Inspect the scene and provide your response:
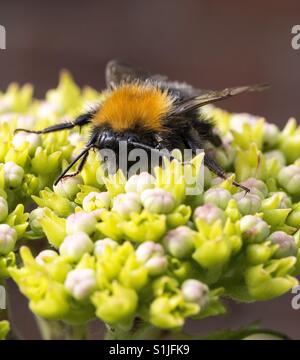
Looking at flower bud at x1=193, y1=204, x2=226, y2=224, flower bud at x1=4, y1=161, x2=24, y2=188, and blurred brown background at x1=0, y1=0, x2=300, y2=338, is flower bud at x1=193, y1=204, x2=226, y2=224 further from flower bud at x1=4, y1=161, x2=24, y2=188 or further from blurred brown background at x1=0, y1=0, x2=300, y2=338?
blurred brown background at x1=0, y1=0, x2=300, y2=338

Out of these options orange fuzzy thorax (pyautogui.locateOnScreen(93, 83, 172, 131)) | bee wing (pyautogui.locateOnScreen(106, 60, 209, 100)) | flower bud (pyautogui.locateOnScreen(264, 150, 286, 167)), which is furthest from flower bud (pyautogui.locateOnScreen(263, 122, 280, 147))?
orange fuzzy thorax (pyautogui.locateOnScreen(93, 83, 172, 131))

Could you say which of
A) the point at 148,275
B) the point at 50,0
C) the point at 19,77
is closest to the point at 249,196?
the point at 148,275

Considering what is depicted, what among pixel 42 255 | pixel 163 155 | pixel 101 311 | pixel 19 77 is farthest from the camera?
pixel 19 77

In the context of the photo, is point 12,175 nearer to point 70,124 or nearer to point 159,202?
point 70,124

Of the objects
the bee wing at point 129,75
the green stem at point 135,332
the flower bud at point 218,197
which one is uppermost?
the bee wing at point 129,75
